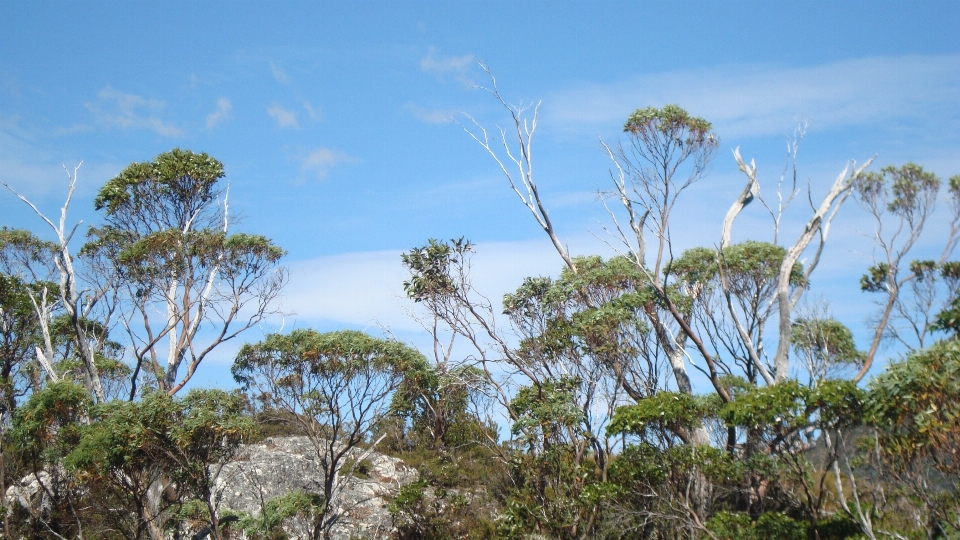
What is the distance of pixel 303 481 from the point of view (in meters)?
22.9

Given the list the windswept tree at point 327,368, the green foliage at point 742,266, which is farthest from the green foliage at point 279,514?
the green foliage at point 742,266

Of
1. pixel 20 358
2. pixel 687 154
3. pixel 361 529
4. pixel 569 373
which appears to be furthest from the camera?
pixel 20 358

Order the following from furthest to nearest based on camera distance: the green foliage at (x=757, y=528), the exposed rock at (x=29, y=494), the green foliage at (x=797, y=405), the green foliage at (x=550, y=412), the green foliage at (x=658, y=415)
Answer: the exposed rock at (x=29, y=494) < the green foliage at (x=550, y=412) < the green foliage at (x=658, y=415) < the green foliage at (x=757, y=528) < the green foliage at (x=797, y=405)

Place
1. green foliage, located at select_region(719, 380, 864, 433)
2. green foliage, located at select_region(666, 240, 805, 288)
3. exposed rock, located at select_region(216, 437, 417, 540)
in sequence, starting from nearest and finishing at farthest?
green foliage, located at select_region(719, 380, 864, 433)
green foliage, located at select_region(666, 240, 805, 288)
exposed rock, located at select_region(216, 437, 417, 540)

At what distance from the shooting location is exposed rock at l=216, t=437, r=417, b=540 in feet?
66.7

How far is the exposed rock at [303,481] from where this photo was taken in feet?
66.7

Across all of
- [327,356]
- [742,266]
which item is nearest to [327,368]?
[327,356]

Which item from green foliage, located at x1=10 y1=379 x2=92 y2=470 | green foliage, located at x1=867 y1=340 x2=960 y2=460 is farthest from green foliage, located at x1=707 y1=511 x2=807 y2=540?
green foliage, located at x1=10 y1=379 x2=92 y2=470

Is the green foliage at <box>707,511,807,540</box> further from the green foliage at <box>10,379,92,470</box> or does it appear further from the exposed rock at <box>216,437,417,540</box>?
the green foliage at <box>10,379,92,470</box>

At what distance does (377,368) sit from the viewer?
56.1ft

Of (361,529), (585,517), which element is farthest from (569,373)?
(361,529)

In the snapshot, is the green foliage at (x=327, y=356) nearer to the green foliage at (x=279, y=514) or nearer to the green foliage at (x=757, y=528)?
the green foliage at (x=279, y=514)

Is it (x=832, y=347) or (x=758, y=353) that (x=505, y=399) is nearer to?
(x=758, y=353)

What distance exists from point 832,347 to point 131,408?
56.0ft
